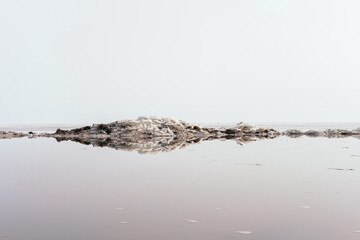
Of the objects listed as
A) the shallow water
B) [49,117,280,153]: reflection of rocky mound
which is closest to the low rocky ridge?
[49,117,280,153]: reflection of rocky mound

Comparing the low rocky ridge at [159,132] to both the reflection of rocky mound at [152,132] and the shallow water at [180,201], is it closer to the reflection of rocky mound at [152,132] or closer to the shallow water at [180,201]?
the reflection of rocky mound at [152,132]

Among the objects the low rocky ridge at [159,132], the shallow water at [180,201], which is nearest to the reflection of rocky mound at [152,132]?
the low rocky ridge at [159,132]

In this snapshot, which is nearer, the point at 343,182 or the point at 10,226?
the point at 10,226

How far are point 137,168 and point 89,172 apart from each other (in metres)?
2.72

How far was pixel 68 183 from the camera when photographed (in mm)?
16844

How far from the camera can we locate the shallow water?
9.51 metres

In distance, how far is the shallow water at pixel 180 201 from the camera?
9508mm

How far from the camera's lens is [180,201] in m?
13.0

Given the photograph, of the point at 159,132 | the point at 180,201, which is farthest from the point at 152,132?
the point at 180,201

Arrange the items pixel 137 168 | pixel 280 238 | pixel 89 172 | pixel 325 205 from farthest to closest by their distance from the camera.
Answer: pixel 137 168
pixel 89 172
pixel 325 205
pixel 280 238

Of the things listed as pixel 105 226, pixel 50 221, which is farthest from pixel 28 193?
pixel 105 226

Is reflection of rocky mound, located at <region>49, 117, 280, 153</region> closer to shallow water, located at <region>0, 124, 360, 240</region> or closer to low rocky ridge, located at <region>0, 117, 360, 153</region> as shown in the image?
low rocky ridge, located at <region>0, 117, 360, 153</region>

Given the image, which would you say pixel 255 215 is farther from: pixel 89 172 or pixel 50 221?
pixel 89 172

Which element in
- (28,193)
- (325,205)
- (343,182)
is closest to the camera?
(325,205)
